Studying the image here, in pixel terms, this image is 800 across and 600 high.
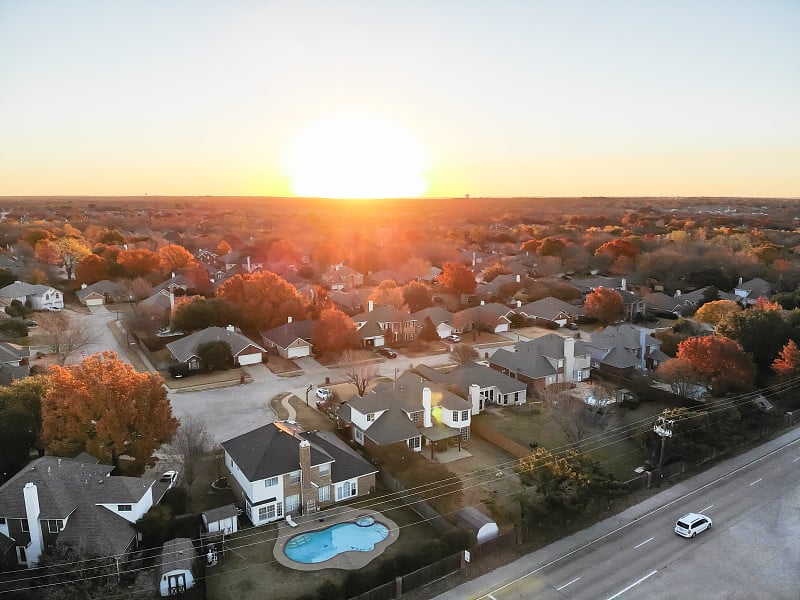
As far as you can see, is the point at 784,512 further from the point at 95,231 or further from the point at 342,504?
the point at 95,231

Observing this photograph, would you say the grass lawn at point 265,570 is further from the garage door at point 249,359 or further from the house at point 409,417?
the garage door at point 249,359

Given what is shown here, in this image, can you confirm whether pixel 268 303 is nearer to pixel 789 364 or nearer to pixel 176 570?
pixel 176 570

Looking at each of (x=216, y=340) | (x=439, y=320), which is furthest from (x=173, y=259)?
(x=439, y=320)

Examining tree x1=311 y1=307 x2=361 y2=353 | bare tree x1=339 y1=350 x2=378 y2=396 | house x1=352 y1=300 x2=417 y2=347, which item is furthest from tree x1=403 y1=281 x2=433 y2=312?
tree x1=311 y1=307 x2=361 y2=353

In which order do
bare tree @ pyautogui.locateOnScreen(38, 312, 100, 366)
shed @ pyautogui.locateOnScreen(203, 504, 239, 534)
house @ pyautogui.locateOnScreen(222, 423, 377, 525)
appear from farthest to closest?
1. bare tree @ pyautogui.locateOnScreen(38, 312, 100, 366)
2. house @ pyautogui.locateOnScreen(222, 423, 377, 525)
3. shed @ pyautogui.locateOnScreen(203, 504, 239, 534)

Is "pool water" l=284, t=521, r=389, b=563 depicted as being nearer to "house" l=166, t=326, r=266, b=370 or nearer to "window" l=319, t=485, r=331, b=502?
"window" l=319, t=485, r=331, b=502

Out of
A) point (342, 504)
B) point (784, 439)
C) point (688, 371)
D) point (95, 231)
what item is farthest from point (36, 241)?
point (784, 439)

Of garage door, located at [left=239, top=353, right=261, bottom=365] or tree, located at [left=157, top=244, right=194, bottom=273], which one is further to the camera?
tree, located at [left=157, top=244, right=194, bottom=273]
